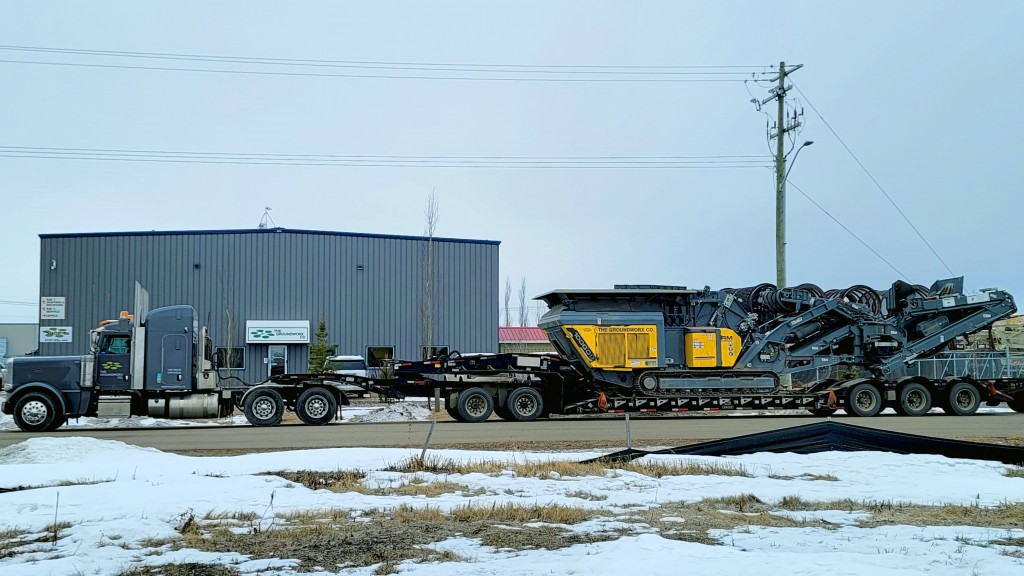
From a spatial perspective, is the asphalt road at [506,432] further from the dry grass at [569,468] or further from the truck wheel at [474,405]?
the dry grass at [569,468]

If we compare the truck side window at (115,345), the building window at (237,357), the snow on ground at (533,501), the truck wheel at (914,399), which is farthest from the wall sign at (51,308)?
the truck wheel at (914,399)

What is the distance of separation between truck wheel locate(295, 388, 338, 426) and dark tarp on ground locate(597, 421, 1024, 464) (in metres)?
11.6

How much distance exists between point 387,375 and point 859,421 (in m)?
12.3

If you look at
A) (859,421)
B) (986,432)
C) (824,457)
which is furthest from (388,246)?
(824,457)

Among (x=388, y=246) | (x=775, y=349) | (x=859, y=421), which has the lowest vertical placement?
(x=859, y=421)

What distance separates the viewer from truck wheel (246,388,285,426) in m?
21.3

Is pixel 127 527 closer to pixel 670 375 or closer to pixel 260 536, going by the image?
pixel 260 536

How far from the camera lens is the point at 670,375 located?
23.2m

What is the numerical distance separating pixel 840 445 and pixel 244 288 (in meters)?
34.7

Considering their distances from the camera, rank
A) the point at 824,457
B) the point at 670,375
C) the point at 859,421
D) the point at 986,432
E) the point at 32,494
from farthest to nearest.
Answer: the point at 670,375
the point at 859,421
the point at 986,432
the point at 824,457
the point at 32,494

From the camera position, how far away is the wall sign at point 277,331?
41.2 metres

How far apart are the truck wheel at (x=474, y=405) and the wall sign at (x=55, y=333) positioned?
2750 centimetres

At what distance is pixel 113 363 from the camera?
834 inches

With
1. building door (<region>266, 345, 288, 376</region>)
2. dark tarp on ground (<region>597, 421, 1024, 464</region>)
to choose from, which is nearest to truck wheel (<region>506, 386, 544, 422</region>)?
dark tarp on ground (<region>597, 421, 1024, 464</region>)
